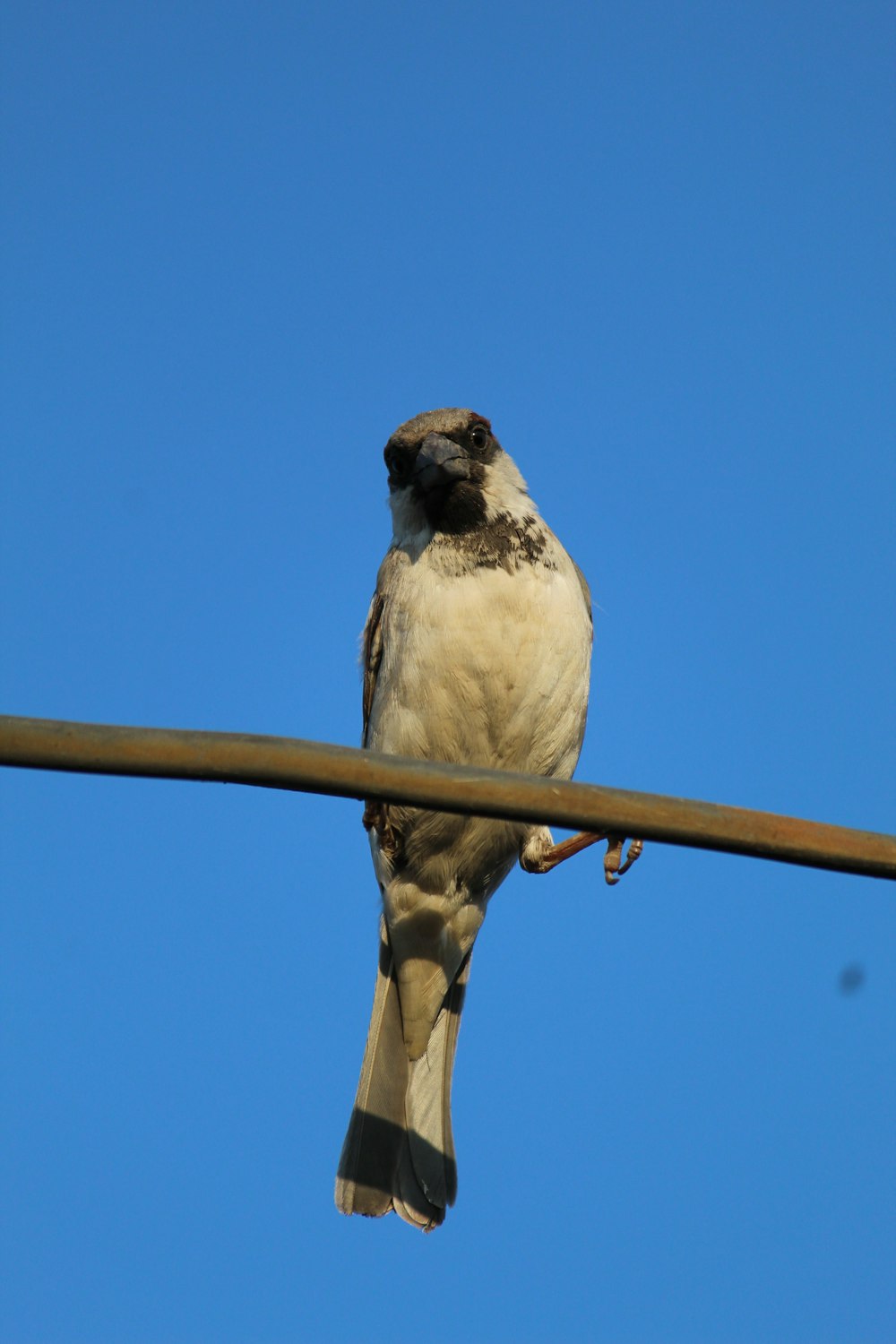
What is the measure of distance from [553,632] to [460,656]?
0.44 metres

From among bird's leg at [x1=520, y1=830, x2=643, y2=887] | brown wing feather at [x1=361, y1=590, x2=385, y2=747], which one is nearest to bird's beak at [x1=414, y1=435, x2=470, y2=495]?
brown wing feather at [x1=361, y1=590, x2=385, y2=747]

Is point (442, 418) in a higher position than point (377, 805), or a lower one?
higher

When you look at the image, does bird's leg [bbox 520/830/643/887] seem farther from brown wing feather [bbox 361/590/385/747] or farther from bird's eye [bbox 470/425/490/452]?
bird's eye [bbox 470/425/490/452]

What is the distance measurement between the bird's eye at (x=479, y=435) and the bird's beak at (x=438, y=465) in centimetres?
29

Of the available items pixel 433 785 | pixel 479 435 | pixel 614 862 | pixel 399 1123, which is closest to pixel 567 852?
pixel 614 862

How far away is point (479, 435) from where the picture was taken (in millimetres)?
6320

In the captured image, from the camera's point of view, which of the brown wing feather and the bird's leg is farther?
the brown wing feather

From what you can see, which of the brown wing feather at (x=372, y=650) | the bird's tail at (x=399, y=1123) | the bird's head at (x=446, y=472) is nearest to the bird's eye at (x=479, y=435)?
the bird's head at (x=446, y=472)

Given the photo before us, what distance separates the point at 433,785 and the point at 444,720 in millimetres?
2869

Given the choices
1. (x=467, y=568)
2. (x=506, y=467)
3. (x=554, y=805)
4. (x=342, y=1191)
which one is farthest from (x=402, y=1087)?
(x=554, y=805)

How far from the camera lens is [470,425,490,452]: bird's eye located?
6255mm

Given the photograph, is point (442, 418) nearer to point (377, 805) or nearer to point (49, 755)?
point (377, 805)

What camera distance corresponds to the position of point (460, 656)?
5.40 m

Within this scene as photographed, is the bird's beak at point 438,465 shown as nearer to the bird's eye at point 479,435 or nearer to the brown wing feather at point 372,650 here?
the bird's eye at point 479,435
